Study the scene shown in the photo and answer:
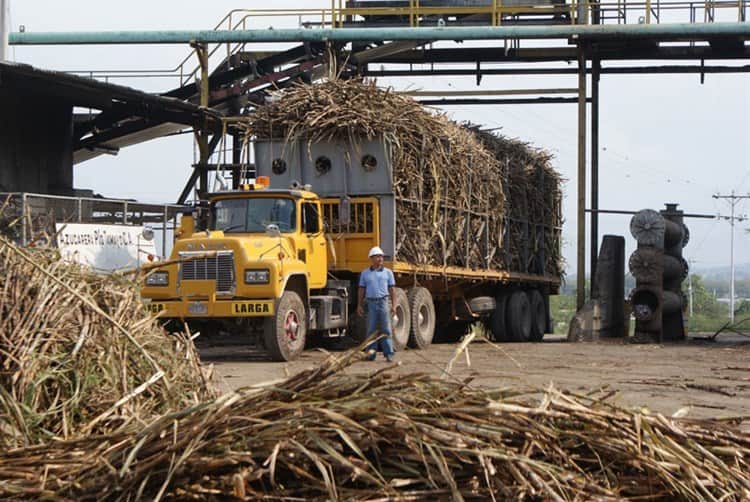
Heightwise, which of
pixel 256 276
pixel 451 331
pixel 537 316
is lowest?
pixel 451 331

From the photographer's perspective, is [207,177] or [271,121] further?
[207,177]

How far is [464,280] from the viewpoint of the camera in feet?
77.2

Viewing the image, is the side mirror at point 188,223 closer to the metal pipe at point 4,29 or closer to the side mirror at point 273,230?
the side mirror at point 273,230

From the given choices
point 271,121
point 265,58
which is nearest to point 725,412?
point 271,121

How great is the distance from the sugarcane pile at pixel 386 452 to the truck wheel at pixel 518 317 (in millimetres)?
21962

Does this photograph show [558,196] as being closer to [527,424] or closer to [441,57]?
[441,57]

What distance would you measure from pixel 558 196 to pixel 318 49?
24.0ft

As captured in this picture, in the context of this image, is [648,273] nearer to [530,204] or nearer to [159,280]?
[530,204]

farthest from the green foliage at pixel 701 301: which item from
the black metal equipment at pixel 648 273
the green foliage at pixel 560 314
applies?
the black metal equipment at pixel 648 273

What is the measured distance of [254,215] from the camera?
1866cm

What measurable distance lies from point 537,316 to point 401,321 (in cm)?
893

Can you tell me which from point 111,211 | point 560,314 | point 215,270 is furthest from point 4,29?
point 560,314

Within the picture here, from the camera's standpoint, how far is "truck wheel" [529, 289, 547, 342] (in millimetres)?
28453

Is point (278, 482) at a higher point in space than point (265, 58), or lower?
lower
